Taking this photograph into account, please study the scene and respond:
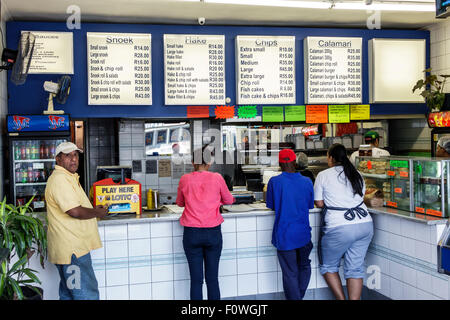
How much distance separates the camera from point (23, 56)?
3.94 metres

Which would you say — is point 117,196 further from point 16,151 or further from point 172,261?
point 16,151

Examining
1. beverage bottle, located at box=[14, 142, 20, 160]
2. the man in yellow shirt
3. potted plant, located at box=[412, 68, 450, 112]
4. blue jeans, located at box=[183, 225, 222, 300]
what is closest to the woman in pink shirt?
blue jeans, located at box=[183, 225, 222, 300]

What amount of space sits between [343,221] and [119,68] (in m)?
2.99

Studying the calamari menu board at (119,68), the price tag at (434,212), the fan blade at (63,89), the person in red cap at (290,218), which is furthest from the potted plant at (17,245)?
the price tag at (434,212)

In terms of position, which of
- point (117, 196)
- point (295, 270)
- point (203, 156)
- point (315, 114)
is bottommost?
point (295, 270)

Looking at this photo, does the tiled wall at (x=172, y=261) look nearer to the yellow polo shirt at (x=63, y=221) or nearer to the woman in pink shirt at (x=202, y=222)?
the woman in pink shirt at (x=202, y=222)

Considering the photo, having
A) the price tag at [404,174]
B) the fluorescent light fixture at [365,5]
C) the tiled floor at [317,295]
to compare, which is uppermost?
the fluorescent light fixture at [365,5]

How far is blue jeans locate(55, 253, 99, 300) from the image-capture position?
3410 mm

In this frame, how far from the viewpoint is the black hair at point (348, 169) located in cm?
400

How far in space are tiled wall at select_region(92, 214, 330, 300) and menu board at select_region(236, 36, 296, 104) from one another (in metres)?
1.68

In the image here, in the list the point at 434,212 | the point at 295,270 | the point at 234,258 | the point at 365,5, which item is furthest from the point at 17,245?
the point at 365,5

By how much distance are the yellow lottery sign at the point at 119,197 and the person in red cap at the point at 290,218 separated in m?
1.33

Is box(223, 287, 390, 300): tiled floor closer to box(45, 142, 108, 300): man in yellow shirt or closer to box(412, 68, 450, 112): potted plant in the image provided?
box(45, 142, 108, 300): man in yellow shirt
